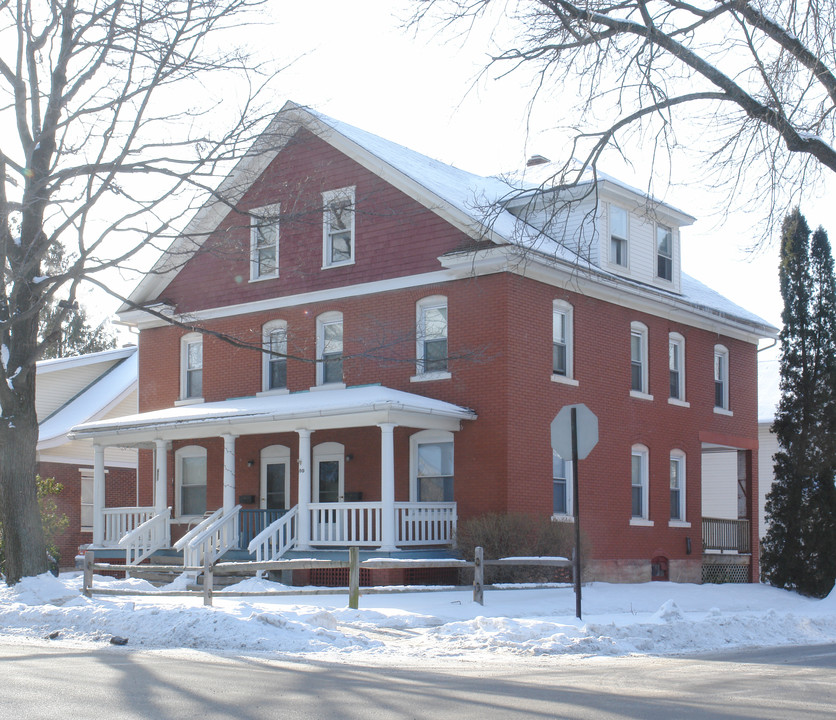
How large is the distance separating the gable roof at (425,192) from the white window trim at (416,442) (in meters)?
4.05

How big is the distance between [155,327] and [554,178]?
15.6 metres

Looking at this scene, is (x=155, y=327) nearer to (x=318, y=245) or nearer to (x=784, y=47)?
(x=318, y=245)

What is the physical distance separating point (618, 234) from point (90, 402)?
17.2 m

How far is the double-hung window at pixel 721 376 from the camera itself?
28.2 m

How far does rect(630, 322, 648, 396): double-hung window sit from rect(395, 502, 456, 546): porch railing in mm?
6193

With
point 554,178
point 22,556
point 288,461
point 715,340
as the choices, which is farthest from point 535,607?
point 715,340

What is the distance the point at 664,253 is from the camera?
2675 centimetres

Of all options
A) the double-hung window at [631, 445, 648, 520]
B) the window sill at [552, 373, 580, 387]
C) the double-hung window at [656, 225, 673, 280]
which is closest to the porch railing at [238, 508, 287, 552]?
the window sill at [552, 373, 580, 387]

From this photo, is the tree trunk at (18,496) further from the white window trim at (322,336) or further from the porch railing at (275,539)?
the white window trim at (322,336)

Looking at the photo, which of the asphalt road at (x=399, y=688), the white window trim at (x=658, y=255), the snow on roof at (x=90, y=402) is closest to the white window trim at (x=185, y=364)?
the snow on roof at (x=90, y=402)

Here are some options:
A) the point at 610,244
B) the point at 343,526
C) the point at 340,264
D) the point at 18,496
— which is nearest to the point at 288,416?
the point at 343,526

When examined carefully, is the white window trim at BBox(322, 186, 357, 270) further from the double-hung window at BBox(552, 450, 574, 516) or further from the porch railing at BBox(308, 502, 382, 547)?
the double-hung window at BBox(552, 450, 574, 516)

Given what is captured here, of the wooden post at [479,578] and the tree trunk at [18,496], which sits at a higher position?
the tree trunk at [18,496]

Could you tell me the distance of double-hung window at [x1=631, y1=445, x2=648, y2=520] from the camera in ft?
81.6
